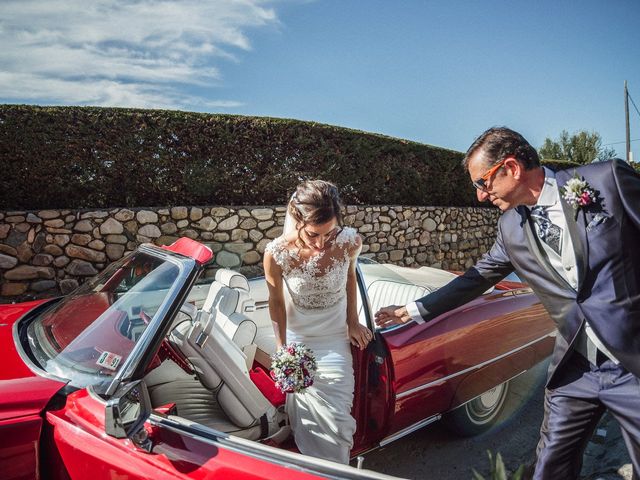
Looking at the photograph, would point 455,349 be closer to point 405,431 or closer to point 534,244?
point 405,431

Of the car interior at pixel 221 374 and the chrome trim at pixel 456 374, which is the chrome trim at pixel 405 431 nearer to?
the chrome trim at pixel 456 374

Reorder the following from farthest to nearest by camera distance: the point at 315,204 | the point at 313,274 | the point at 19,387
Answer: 1. the point at 313,274
2. the point at 315,204
3. the point at 19,387

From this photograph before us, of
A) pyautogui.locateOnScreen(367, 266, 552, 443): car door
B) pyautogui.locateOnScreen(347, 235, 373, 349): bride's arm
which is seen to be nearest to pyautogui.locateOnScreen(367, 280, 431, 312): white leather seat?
pyautogui.locateOnScreen(367, 266, 552, 443): car door

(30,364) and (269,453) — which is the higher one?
(30,364)

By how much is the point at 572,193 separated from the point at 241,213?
6.11m

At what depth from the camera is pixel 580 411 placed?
1917mm

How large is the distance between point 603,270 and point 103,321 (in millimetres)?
2169

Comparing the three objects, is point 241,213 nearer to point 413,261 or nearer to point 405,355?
point 413,261

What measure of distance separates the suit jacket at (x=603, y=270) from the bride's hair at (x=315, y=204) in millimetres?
974

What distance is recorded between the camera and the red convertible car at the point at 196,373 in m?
1.54

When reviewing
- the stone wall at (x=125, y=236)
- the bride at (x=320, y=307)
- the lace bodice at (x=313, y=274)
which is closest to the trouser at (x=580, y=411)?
the bride at (x=320, y=307)

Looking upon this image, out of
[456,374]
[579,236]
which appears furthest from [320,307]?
[579,236]

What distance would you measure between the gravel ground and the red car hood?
2.13 metres

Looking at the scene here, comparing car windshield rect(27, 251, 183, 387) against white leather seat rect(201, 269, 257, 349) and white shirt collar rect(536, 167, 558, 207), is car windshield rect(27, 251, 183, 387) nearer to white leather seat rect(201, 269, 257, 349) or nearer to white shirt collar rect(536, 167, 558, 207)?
white leather seat rect(201, 269, 257, 349)
